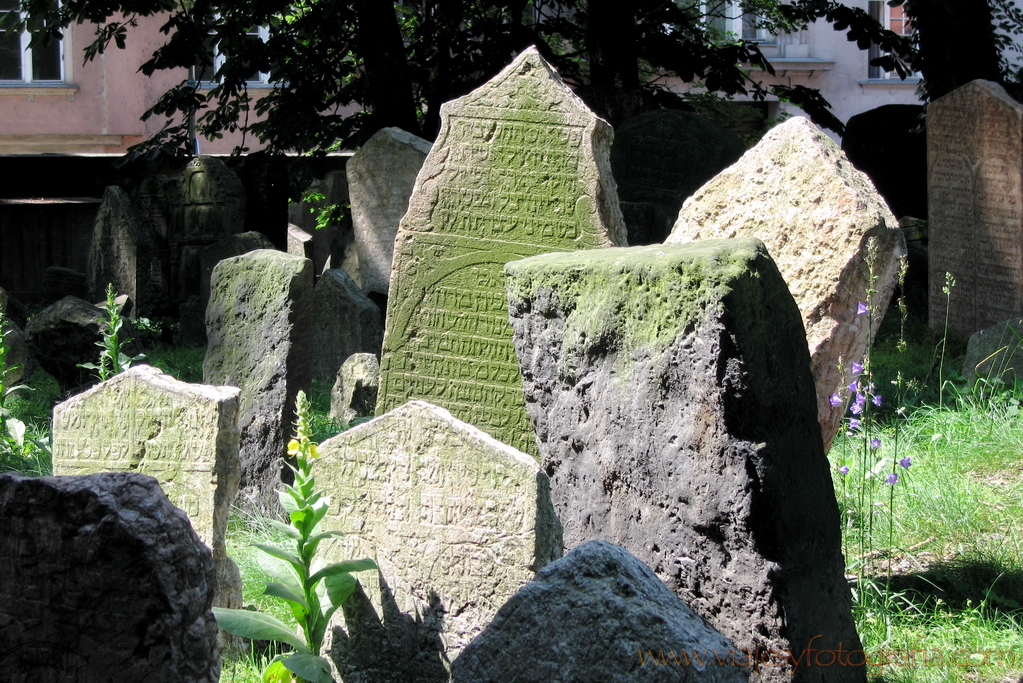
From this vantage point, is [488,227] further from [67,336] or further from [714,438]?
[67,336]

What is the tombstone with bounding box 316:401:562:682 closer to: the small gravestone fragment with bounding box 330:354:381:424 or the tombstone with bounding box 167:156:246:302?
the small gravestone fragment with bounding box 330:354:381:424

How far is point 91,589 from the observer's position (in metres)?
1.97

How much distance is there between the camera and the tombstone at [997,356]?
5801 millimetres

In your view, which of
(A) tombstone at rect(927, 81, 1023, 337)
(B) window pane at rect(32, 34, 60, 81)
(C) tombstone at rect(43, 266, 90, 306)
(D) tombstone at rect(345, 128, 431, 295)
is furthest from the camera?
(B) window pane at rect(32, 34, 60, 81)

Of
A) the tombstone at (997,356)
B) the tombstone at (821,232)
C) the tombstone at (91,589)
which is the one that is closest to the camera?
the tombstone at (91,589)

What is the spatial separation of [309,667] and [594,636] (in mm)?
1098

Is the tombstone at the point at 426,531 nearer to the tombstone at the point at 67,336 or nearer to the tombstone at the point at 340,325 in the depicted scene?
the tombstone at the point at 340,325

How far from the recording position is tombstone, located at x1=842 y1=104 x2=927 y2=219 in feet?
33.8

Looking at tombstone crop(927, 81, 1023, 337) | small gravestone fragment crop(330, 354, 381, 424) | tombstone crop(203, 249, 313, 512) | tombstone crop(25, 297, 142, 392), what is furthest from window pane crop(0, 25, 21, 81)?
tombstone crop(927, 81, 1023, 337)

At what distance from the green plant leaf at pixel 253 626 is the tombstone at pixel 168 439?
0.59 metres

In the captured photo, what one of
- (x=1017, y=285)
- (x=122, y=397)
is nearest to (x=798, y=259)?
(x=122, y=397)

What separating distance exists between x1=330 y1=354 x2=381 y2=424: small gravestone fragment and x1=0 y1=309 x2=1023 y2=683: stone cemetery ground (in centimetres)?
13

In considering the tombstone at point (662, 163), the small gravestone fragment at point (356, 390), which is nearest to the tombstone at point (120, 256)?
the small gravestone fragment at point (356, 390)

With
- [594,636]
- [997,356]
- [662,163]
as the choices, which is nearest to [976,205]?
[997,356]
